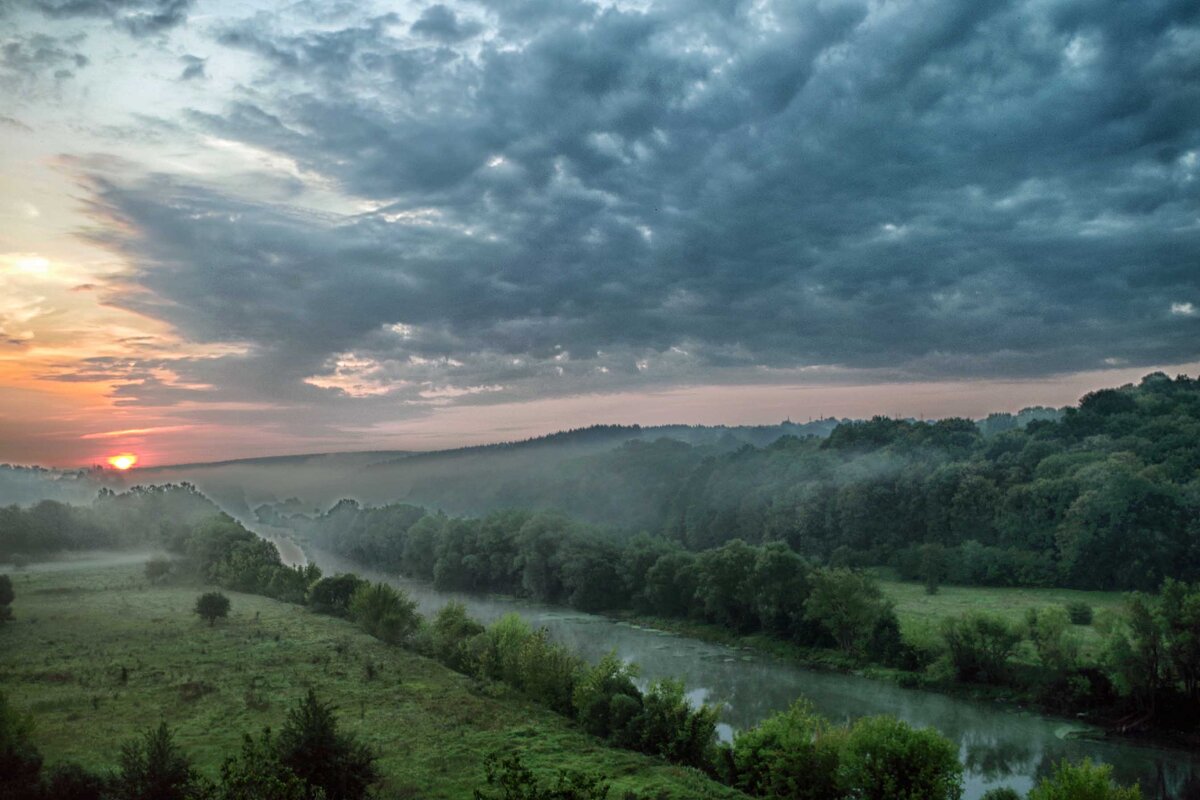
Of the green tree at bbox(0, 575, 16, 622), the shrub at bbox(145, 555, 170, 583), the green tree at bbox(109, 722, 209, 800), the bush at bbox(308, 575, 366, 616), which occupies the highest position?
the green tree at bbox(0, 575, 16, 622)

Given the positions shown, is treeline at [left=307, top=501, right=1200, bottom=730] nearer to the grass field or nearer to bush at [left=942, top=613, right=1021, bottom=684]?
bush at [left=942, top=613, right=1021, bottom=684]

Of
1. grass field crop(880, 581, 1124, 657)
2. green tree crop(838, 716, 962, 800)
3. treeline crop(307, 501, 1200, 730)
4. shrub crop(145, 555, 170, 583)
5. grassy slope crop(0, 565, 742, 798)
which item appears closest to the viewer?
green tree crop(838, 716, 962, 800)

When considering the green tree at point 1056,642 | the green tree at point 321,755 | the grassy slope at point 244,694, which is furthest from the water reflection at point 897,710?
the green tree at point 321,755

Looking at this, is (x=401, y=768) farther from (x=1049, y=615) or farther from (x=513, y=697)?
(x=1049, y=615)

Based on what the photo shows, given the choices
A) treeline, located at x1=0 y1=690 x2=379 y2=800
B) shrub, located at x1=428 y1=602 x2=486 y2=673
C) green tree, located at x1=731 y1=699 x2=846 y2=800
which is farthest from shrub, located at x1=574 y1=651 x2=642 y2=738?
treeline, located at x1=0 y1=690 x2=379 y2=800

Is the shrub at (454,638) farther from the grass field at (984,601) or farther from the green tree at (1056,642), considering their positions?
the green tree at (1056,642)

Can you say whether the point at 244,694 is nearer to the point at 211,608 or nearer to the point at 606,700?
the point at 606,700
